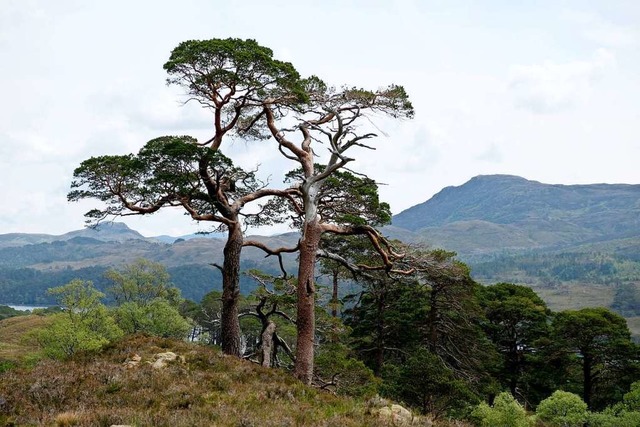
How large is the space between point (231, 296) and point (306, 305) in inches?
116

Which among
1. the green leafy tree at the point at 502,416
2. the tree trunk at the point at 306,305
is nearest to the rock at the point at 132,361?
the tree trunk at the point at 306,305

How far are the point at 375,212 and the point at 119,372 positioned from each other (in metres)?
10.4

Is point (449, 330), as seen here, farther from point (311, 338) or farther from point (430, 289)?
point (311, 338)

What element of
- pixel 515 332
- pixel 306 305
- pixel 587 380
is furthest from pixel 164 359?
pixel 587 380

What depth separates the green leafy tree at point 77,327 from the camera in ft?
142

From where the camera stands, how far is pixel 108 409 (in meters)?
7.94

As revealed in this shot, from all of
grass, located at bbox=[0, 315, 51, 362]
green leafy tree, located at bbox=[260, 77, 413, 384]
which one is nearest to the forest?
green leafy tree, located at bbox=[260, 77, 413, 384]

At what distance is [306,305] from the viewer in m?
15.1

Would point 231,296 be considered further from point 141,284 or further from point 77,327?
point 141,284

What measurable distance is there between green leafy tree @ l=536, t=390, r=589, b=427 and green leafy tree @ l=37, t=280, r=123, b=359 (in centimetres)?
3478

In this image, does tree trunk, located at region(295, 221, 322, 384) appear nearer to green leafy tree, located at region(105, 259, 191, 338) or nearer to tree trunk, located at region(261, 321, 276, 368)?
tree trunk, located at region(261, 321, 276, 368)

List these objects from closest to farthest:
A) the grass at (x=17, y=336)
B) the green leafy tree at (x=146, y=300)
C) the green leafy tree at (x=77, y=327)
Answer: the green leafy tree at (x=77, y=327) < the green leafy tree at (x=146, y=300) < the grass at (x=17, y=336)

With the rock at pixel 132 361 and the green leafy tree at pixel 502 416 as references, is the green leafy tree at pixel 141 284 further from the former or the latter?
the rock at pixel 132 361

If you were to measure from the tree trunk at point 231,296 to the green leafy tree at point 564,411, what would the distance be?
2243 centimetres
